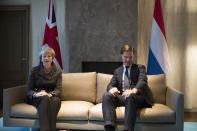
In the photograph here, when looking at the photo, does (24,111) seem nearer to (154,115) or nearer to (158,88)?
(154,115)

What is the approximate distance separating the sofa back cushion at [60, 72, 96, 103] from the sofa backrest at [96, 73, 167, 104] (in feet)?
0.26

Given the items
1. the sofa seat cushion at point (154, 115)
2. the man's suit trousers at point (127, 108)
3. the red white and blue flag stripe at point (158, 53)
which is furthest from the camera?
the red white and blue flag stripe at point (158, 53)

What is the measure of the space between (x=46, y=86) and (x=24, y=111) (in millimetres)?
432

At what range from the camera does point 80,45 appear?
15.6 feet

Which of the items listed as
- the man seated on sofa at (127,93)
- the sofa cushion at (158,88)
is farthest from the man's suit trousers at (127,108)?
the sofa cushion at (158,88)

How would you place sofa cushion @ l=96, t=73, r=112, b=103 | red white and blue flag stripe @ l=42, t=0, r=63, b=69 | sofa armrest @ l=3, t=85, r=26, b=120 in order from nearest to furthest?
sofa armrest @ l=3, t=85, r=26, b=120 < sofa cushion @ l=96, t=73, r=112, b=103 < red white and blue flag stripe @ l=42, t=0, r=63, b=69

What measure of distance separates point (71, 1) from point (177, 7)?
2119 millimetres

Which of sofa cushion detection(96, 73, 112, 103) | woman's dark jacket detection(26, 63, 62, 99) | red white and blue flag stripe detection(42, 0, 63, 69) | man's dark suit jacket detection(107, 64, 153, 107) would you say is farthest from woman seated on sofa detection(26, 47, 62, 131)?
red white and blue flag stripe detection(42, 0, 63, 69)

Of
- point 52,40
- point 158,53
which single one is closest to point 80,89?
Result: point 158,53

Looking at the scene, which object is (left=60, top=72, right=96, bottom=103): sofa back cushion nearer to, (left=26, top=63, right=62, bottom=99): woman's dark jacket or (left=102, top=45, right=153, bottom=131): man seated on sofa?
(left=26, top=63, right=62, bottom=99): woman's dark jacket

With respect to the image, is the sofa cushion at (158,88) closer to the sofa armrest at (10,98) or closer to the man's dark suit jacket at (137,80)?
the man's dark suit jacket at (137,80)

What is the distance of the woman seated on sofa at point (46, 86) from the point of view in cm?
282

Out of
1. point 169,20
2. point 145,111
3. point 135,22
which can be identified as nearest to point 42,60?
point 145,111

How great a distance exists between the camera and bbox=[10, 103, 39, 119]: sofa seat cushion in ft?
9.42
